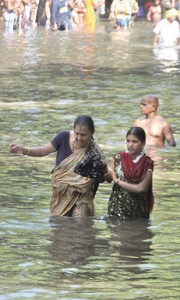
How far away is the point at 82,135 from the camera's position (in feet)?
34.0

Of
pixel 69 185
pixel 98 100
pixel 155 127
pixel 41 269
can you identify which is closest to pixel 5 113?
pixel 98 100

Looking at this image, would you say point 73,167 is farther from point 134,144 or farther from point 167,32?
point 167,32

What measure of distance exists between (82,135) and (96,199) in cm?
221

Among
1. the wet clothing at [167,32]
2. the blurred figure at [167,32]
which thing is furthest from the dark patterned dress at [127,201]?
the wet clothing at [167,32]

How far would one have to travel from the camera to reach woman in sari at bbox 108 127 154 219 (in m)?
10.5

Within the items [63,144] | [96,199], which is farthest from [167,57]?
[63,144]

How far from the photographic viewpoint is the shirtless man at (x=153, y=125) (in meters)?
15.2

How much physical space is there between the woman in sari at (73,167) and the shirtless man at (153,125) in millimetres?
4377

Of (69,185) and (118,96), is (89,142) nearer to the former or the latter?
(69,185)

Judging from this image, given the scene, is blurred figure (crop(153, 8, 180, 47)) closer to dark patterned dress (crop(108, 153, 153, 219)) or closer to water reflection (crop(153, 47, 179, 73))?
water reflection (crop(153, 47, 179, 73))

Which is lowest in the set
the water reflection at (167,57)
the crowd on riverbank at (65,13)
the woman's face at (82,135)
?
the crowd on riverbank at (65,13)

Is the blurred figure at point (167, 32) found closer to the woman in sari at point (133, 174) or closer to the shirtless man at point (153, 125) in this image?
→ the shirtless man at point (153, 125)

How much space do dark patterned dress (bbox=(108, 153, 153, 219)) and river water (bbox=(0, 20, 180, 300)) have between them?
0.32 feet

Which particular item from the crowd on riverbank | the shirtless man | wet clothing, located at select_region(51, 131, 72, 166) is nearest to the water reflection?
the crowd on riverbank
